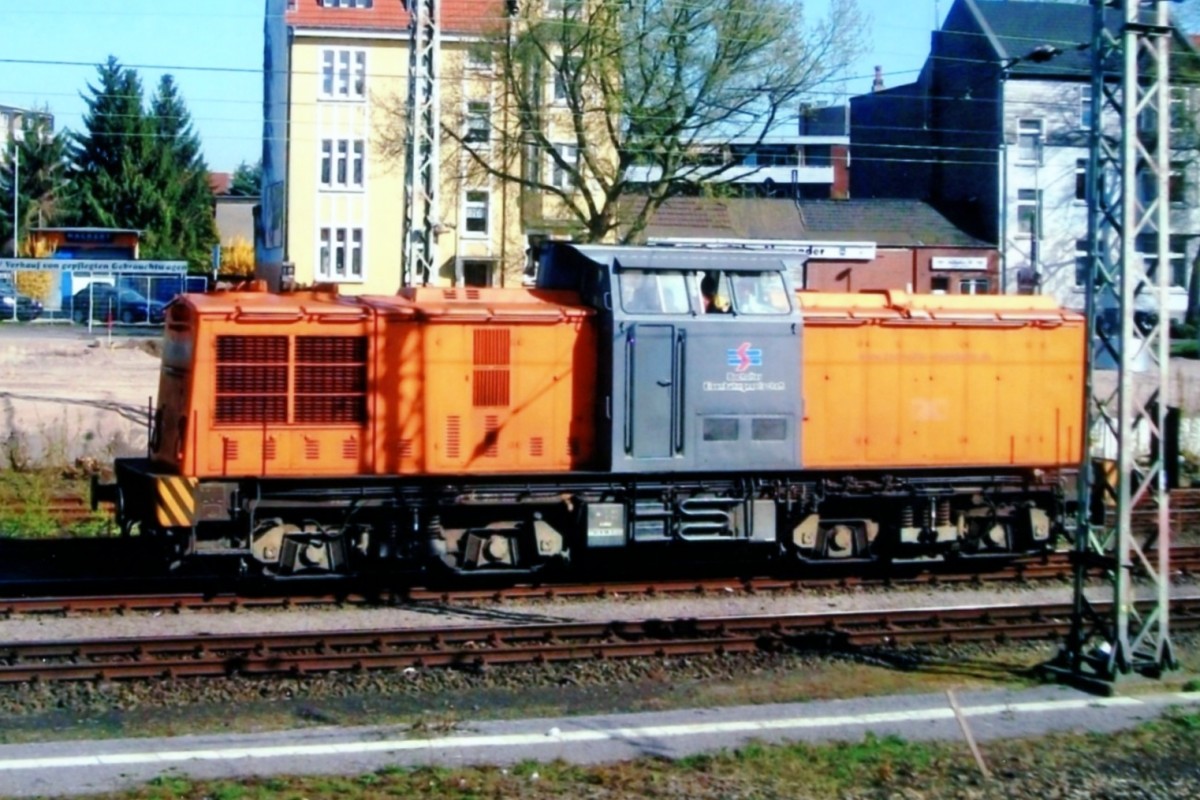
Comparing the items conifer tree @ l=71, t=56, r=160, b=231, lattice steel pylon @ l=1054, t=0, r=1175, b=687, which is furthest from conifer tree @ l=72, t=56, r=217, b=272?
lattice steel pylon @ l=1054, t=0, r=1175, b=687

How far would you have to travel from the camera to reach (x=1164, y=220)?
1030 centimetres

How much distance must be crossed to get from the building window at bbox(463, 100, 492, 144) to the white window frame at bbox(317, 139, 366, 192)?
1474cm

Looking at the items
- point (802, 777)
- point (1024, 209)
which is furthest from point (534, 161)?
point (802, 777)

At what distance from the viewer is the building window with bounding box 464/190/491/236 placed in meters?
48.0

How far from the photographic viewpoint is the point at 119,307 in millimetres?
45031

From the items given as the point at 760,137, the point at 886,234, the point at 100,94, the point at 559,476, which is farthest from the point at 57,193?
the point at 559,476

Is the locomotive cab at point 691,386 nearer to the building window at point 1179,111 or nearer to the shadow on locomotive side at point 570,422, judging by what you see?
the shadow on locomotive side at point 570,422

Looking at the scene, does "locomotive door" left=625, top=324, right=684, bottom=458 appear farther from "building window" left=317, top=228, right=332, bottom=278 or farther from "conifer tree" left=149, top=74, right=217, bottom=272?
"conifer tree" left=149, top=74, right=217, bottom=272

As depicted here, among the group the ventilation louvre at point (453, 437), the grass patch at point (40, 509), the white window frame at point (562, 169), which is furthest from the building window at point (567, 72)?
the ventilation louvre at point (453, 437)

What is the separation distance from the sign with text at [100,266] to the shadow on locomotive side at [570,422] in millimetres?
33178

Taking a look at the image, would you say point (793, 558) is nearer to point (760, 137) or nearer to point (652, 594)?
point (652, 594)

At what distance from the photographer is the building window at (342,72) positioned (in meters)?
48.8

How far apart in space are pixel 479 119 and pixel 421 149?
1545cm

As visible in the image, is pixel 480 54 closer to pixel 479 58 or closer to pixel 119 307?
pixel 479 58
